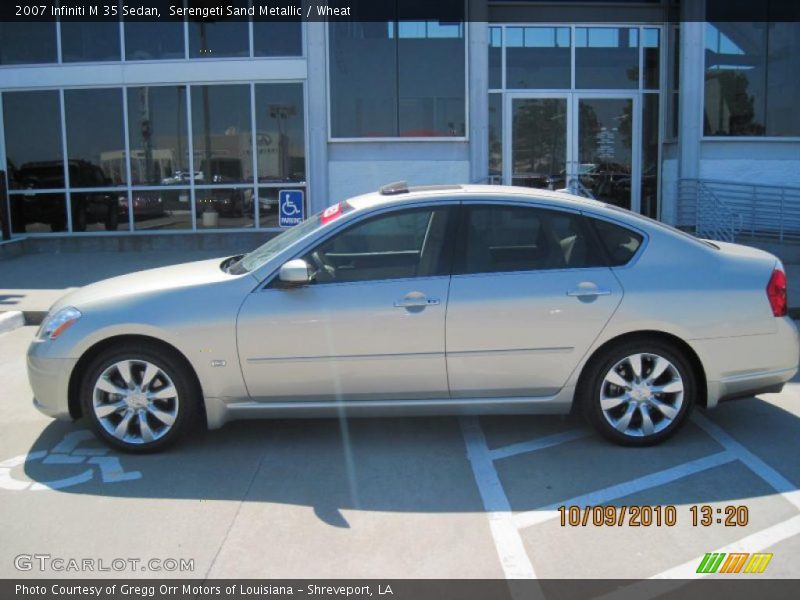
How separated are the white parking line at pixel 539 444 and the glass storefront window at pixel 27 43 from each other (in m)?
13.4

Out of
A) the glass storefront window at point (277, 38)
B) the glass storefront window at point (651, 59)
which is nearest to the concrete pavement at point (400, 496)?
the glass storefront window at point (277, 38)

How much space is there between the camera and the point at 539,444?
503 centimetres

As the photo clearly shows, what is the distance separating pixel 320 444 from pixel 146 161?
11.2 metres

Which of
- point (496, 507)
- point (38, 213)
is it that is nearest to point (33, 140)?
point (38, 213)

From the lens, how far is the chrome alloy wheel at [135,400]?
4.77 m

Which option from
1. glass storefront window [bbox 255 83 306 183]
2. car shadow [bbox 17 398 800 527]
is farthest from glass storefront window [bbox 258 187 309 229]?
car shadow [bbox 17 398 800 527]

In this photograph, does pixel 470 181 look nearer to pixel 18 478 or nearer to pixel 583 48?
pixel 583 48

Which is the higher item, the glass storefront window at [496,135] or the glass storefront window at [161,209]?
the glass storefront window at [496,135]

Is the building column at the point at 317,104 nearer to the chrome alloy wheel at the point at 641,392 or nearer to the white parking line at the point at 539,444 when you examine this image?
the white parking line at the point at 539,444

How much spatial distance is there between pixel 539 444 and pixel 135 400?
8.25ft

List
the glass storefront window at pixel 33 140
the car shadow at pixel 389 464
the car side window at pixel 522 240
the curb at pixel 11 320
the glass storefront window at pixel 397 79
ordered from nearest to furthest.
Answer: the car shadow at pixel 389 464 < the car side window at pixel 522 240 < the curb at pixel 11 320 < the glass storefront window at pixel 397 79 < the glass storefront window at pixel 33 140

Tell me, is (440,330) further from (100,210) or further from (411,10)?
(100,210)

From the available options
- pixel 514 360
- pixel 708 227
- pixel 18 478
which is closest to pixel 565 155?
pixel 708 227

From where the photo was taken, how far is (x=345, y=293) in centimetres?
475
